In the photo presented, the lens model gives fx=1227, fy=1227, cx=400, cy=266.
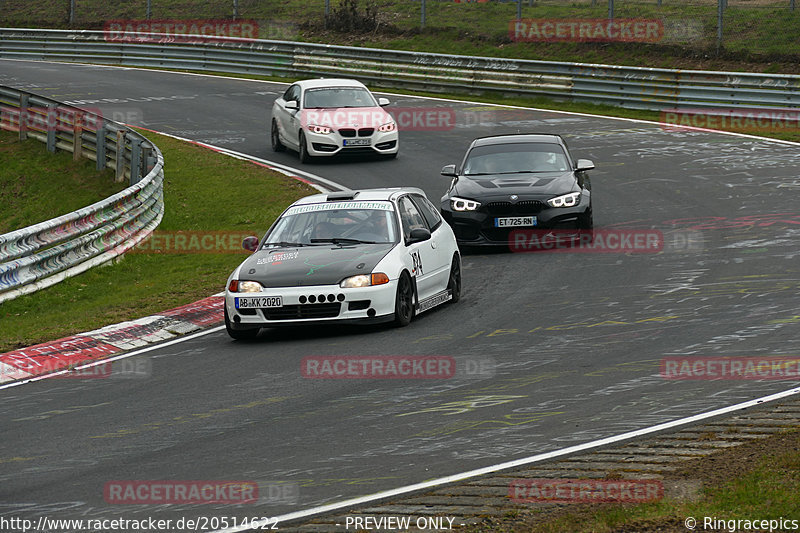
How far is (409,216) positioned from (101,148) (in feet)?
43.2

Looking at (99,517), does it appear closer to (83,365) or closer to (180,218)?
(83,365)

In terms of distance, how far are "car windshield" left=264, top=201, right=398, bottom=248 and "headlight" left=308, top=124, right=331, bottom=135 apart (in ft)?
38.9

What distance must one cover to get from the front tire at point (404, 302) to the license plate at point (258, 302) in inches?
46.2

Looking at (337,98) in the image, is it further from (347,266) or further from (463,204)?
(347,266)

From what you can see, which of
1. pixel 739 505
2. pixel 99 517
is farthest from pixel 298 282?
pixel 739 505

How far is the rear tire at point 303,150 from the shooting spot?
25.7 m

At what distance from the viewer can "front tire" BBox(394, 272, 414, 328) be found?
12.3m

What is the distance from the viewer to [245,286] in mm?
12203

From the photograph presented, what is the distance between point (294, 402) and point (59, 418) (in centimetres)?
174

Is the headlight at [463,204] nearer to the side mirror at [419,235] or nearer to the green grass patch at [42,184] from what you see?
the side mirror at [419,235]

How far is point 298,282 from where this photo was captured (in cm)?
1205

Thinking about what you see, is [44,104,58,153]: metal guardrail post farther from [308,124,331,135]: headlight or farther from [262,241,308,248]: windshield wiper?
[262,241,308,248]: windshield wiper

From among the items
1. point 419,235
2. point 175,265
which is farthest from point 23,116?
point 419,235

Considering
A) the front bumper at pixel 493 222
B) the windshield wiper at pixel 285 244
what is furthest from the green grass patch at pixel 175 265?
the front bumper at pixel 493 222
